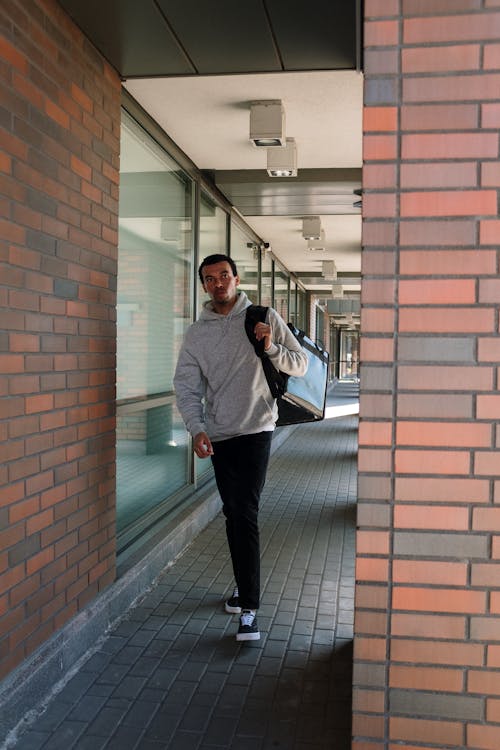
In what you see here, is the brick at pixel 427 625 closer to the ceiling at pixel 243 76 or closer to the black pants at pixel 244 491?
the black pants at pixel 244 491

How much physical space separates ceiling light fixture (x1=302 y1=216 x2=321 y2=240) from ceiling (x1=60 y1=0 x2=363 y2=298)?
1.38 m

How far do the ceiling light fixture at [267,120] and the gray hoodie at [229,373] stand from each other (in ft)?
4.60

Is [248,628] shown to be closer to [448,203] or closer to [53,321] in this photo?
[53,321]

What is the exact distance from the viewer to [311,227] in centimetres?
864

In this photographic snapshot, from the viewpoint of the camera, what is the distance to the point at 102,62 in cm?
354

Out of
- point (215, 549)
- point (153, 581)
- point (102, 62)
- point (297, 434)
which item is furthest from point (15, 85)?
point (297, 434)

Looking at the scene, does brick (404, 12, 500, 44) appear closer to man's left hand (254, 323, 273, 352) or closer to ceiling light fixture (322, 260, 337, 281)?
man's left hand (254, 323, 273, 352)

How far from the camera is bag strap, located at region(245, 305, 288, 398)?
340cm

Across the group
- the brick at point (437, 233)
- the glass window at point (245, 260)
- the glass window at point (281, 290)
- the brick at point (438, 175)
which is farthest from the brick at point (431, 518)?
the glass window at point (281, 290)

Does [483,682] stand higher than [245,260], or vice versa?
[245,260]

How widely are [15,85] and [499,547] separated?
2301 mm

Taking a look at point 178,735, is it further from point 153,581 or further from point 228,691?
point 153,581

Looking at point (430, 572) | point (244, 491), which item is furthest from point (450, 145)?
point (244, 491)

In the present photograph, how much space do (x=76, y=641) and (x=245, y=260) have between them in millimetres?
6754
